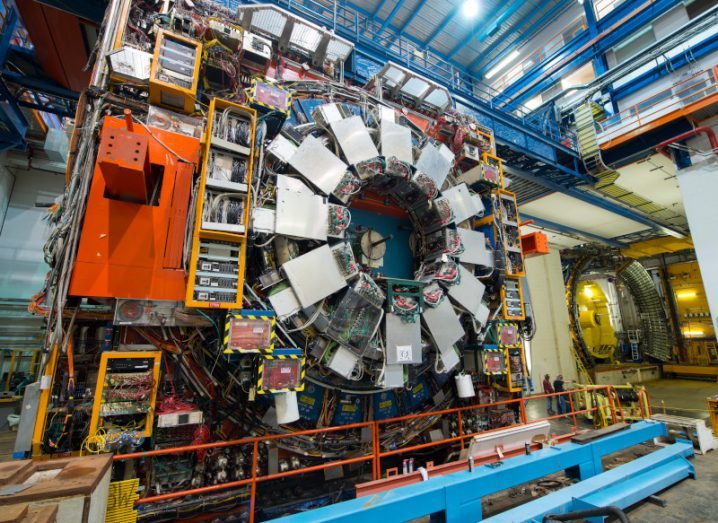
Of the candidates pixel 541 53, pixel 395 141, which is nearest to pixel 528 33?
pixel 541 53

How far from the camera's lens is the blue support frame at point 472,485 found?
275cm

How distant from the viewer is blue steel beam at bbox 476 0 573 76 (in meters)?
12.0

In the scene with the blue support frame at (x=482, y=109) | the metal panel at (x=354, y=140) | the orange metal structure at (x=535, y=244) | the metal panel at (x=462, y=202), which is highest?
the blue support frame at (x=482, y=109)

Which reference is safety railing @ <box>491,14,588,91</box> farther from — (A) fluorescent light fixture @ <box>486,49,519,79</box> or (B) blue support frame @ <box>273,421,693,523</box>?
(B) blue support frame @ <box>273,421,693,523</box>

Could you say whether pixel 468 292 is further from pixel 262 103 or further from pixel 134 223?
pixel 134 223

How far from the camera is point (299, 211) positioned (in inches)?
155

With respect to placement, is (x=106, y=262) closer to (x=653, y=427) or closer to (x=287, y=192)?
(x=287, y=192)

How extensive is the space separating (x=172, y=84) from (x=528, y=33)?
14367mm

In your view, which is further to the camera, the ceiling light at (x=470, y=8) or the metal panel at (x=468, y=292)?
the ceiling light at (x=470, y=8)

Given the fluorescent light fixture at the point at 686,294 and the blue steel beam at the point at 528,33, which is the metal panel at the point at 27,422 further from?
the fluorescent light fixture at the point at 686,294

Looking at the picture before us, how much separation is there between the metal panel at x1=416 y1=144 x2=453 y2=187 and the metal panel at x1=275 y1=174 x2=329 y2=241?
1.81 metres

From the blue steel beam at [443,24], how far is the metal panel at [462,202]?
9.15 metres

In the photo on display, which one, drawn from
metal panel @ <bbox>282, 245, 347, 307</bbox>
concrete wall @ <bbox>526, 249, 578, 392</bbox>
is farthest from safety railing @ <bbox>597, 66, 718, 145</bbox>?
metal panel @ <bbox>282, 245, 347, 307</bbox>

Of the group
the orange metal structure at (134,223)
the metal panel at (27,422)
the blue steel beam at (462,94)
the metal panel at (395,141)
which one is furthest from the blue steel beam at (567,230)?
the metal panel at (27,422)
